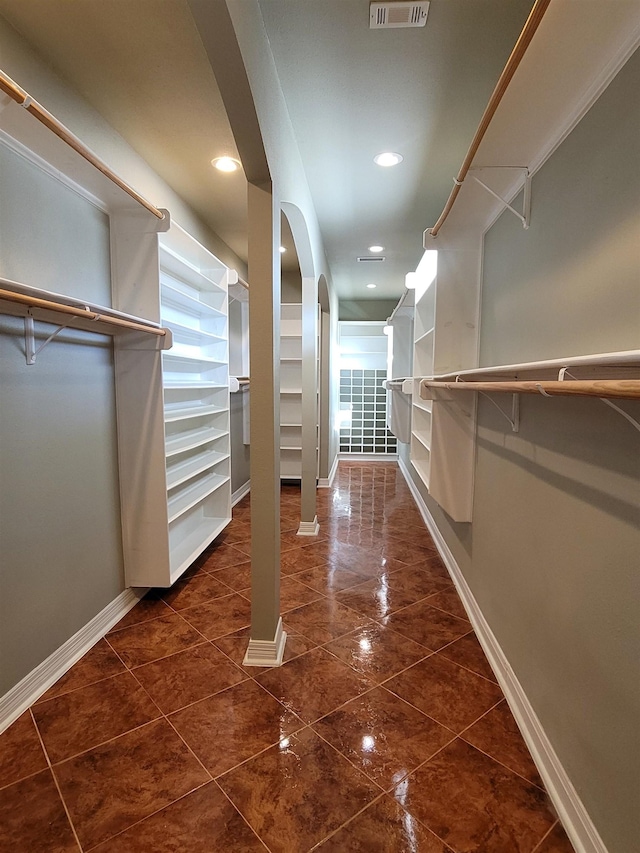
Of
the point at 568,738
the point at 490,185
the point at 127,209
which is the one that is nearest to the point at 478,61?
the point at 490,185

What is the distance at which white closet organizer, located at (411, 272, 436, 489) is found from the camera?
124 inches

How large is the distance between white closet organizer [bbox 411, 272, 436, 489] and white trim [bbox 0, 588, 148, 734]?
6.77ft

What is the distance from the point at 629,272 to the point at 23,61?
224 cm

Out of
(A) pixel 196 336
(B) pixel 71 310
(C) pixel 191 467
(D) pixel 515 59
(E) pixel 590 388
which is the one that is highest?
(D) pixel 515 59

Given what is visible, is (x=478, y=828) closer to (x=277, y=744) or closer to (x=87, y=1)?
(x=277, y=744)

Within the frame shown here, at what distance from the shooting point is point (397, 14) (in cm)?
151

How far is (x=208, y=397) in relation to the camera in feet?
11.8

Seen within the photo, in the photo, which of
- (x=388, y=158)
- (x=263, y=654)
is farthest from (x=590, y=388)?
(x=388, y=158)

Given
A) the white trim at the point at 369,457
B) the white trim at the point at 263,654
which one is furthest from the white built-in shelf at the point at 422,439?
the white trim at the point at 369,457

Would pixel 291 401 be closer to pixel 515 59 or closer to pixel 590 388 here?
pixel 515 59

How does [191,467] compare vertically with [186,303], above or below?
below

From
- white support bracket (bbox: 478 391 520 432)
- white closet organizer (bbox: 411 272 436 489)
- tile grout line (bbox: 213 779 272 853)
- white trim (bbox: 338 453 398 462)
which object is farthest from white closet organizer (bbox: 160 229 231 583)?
white trim (bbox: 338 453 398 462)

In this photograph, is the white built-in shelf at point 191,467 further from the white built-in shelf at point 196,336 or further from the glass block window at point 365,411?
the glass block window at point 365,411

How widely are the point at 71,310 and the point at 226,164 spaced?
1.52 metres
